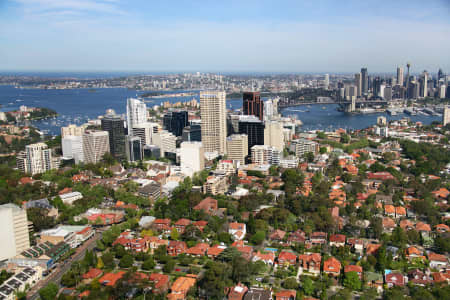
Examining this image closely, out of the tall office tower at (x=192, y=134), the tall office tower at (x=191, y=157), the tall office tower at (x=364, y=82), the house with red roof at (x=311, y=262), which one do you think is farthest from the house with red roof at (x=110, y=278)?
the tall office tower at (x=364, y=82)

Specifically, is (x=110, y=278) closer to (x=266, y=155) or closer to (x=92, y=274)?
(x=92, y=274)

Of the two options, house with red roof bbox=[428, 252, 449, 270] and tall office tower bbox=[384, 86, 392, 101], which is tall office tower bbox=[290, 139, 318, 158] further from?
tall office tower bbox=[384, 86, 392, 101]

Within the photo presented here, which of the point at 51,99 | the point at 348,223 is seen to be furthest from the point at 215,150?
the point at 51,99

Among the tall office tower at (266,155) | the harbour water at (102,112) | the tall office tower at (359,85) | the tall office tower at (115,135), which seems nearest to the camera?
the tall office tower at (266,155)

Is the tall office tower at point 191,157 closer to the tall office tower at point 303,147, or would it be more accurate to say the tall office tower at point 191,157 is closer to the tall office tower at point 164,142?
the tall office tower at point 164,142

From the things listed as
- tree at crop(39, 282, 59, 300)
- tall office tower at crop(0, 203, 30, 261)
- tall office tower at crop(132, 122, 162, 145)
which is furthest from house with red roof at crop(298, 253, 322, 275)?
tall office tower at crop(132, 122, 162, 145)

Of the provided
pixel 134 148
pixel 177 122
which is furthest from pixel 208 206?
pixel 177 122

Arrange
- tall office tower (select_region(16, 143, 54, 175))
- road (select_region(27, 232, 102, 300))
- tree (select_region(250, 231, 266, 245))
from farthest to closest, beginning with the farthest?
tall office tower (select_region(16, 143, 54, 175))
tree (select_region(250, 231, 266, 245))
road (select_region(27, 232, 102, 300))
